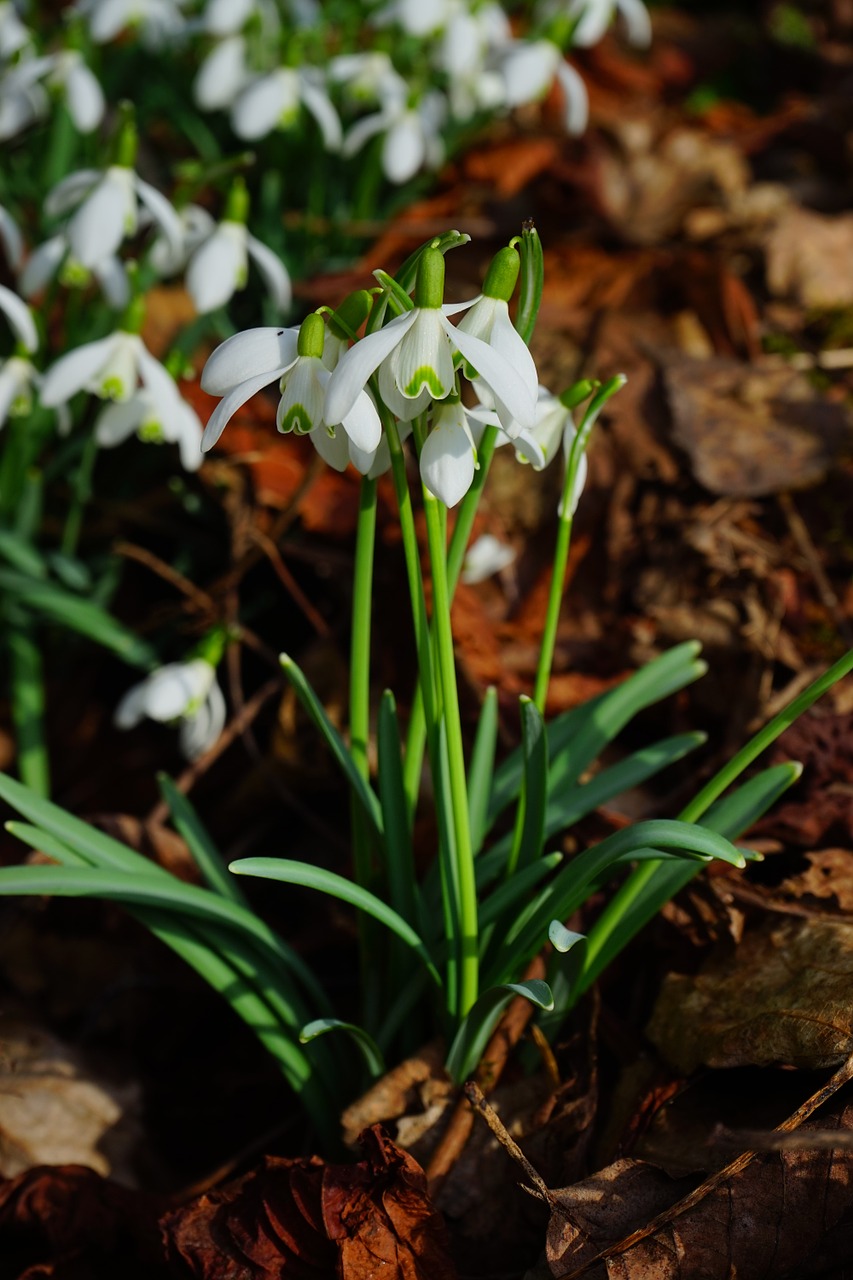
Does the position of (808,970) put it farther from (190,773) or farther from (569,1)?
(569,1)

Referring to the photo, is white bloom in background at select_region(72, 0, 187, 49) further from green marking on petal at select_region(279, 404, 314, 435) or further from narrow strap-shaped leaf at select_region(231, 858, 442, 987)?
narrow strap-shaped leaf at select_region(231, 858, 442, 987)

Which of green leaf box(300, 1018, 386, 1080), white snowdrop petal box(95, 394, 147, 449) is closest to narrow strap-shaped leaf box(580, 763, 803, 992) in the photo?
green leaf box(300, 1018, 386, 1080)

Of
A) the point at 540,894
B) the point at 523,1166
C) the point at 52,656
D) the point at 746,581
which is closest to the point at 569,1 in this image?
the point at 746,581

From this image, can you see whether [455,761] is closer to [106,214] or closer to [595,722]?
[595,722]

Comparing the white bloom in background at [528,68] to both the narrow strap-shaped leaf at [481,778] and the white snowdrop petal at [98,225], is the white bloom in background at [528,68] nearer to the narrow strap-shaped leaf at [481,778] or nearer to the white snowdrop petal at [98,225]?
the white snowdrop petal at [98,225]

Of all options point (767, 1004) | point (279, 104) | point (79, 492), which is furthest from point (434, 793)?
point (279, 104)
